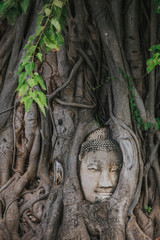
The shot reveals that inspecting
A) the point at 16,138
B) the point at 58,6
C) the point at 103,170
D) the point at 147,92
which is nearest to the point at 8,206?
the point at 16,138

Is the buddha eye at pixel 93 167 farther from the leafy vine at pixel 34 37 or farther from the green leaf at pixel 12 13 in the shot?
the green leaf at pixel 12 13

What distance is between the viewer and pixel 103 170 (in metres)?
3.43

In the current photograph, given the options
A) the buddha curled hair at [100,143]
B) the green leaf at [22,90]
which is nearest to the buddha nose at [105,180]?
the buddha curled hair at [100,143]

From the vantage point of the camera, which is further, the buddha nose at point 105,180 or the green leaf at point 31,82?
the buddha nose at point 105,180

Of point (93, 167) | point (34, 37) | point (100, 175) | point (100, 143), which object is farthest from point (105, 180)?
point (34, 37)

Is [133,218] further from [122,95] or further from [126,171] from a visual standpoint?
[122,95]

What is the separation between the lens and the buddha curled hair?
3.49 m

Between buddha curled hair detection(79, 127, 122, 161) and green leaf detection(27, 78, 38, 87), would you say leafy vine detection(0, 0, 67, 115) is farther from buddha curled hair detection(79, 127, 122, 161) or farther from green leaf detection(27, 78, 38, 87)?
buddha curled hair detection(79, 127, 122, 161)

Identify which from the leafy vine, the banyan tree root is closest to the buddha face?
the banyan tree root

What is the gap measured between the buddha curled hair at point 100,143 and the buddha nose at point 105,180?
0.24 metres

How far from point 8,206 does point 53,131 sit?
3.52 ft

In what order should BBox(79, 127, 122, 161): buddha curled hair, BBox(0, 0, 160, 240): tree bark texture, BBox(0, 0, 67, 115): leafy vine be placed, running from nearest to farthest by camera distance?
1. BBox(0, 0, 67, 115): leafy vine
2. BBox(0, 0, 160, 240): tree bark texture
3. BBox(79, 127, 122, 161): buddha curled hair

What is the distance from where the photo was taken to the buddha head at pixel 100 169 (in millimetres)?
3411

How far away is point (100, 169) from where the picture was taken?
3.44 meters
